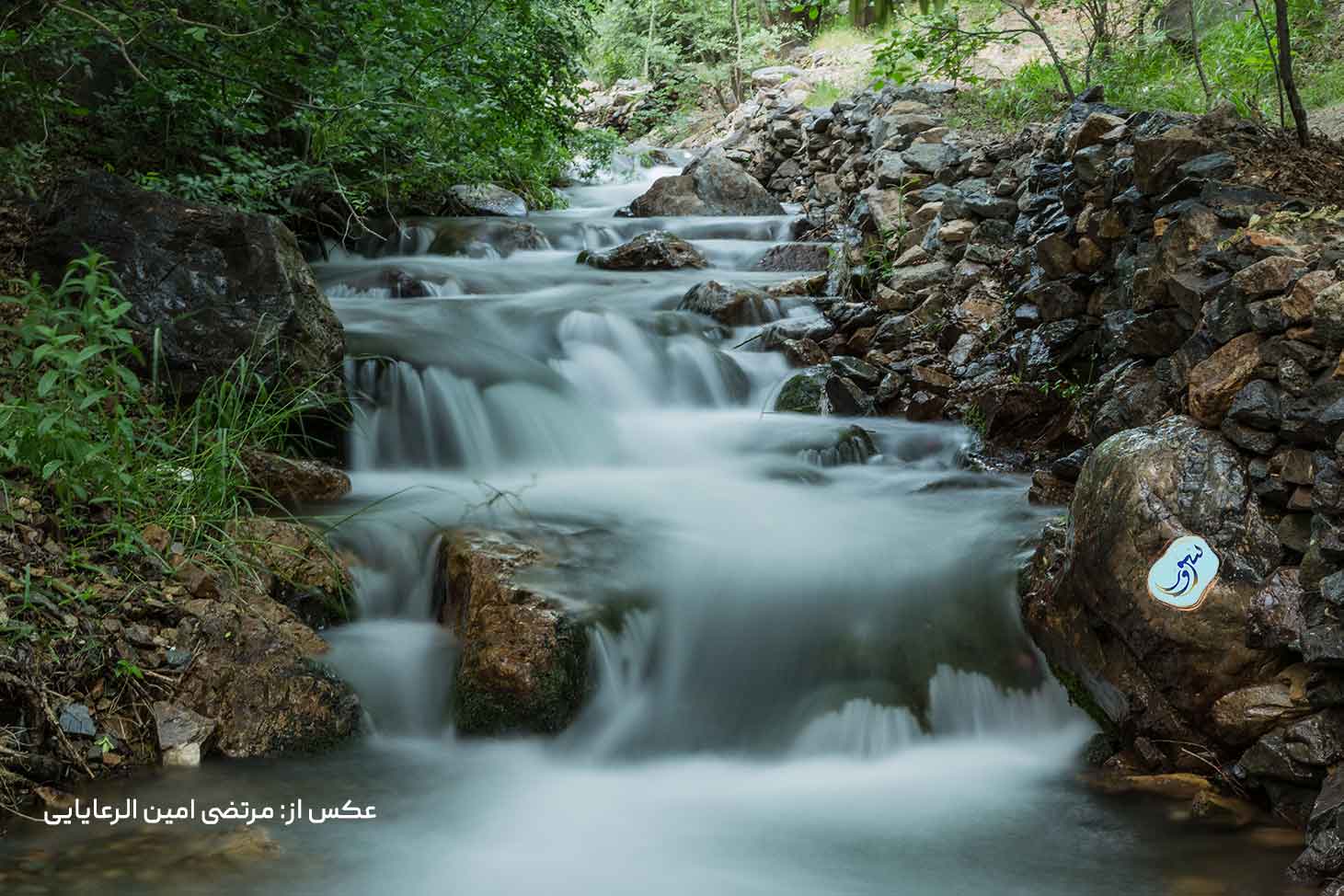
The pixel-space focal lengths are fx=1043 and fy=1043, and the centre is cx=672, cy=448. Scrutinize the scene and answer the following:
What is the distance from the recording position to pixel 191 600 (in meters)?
3.64

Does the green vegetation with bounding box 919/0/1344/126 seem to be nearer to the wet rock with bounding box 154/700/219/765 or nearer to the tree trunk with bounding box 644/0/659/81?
the wet rock with bounding box 154/700/219/765

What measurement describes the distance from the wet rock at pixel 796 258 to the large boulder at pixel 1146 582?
614 centimetres

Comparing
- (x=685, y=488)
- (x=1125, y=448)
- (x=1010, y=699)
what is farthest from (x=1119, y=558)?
(x=685, y=488)

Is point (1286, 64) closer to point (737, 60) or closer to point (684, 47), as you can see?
point (737, 60)

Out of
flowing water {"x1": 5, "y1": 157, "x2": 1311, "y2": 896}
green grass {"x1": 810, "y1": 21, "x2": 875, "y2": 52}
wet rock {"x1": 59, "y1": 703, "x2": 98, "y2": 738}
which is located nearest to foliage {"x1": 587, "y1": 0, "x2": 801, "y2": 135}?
green grass {"x1": 810, "y1": 21, "x2": 875, "y2": 52}

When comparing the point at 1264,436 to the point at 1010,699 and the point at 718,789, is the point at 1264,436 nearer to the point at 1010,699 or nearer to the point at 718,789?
the point at 1010,699

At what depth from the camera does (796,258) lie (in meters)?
9.83

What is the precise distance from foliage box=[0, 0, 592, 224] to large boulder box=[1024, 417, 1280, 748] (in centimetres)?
350

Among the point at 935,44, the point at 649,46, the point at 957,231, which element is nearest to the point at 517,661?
the point at 957,231

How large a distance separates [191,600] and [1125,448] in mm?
3318

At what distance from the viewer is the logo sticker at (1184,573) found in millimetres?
3262

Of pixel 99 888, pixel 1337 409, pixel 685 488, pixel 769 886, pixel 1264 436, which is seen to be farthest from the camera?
pixel 685 488

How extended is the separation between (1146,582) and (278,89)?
604 centimetres

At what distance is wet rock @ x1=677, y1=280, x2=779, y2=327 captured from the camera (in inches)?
313
